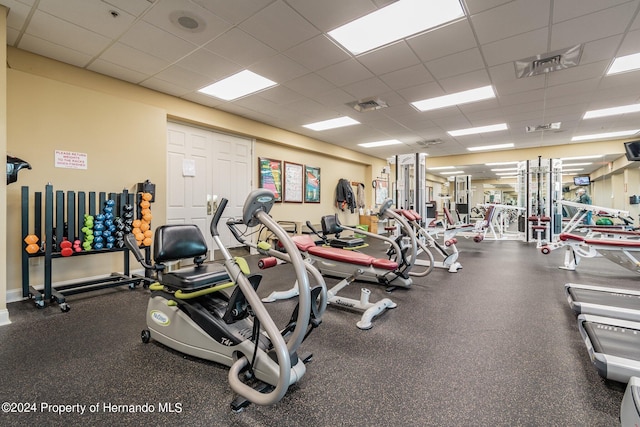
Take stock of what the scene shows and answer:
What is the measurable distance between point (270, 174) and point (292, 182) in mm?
782

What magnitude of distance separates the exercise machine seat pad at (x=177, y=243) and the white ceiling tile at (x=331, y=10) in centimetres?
213

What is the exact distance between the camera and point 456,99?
193 inches

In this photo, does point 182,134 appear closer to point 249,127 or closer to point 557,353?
point 249,127

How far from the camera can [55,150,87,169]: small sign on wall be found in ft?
11.4

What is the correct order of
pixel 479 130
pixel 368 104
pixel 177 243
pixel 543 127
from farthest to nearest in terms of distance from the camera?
1. pixel 479 130
2. pixel 543 127
3. pixel 368 104
4. pixel 177 243

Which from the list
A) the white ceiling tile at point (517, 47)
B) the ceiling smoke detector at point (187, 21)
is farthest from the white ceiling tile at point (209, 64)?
the white ceiling tile at point (517, 47)

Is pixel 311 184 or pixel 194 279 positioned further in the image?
pixel 311 184

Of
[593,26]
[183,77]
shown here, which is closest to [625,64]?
[593,26]

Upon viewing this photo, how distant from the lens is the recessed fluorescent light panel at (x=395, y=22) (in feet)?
8.48

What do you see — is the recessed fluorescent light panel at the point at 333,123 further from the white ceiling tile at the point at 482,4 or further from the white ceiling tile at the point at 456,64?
the white ceiling tile at the point at 482,4

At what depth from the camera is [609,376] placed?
160cm

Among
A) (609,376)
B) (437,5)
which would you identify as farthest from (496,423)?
(437,5)

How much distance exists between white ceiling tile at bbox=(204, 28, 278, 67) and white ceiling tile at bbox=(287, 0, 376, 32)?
2.28 feet

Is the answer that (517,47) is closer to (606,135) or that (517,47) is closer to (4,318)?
(4,318)
